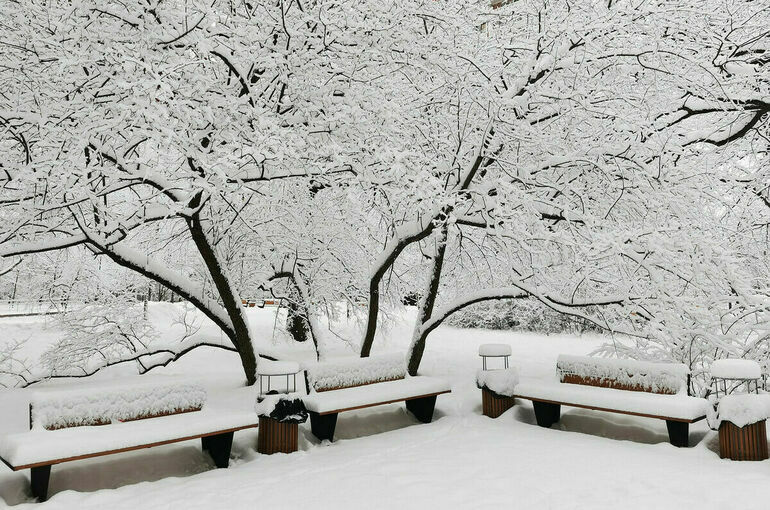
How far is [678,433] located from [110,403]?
5873mm

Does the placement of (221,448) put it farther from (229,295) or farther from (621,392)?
(621,392)

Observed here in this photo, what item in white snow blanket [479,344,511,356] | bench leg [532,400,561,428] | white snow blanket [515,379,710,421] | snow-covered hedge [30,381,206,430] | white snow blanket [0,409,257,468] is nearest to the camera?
white snow blanket [0,409,257,468]

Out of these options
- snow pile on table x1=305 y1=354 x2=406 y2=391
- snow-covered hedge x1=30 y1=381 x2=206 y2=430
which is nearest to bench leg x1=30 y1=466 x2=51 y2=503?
snow-covered hedge x1=30 y1=381 x2=206 y2=430

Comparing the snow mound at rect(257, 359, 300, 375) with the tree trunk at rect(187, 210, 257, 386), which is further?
the tree trunk at rect(187, 210, 257, 386)

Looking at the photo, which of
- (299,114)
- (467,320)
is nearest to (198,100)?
(299,114)

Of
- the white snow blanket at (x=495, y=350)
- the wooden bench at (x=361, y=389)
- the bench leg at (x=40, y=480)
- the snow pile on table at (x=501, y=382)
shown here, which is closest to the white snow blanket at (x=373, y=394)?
the wooden bench at (x=361, y=389)

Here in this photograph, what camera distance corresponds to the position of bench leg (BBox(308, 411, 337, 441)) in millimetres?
6531

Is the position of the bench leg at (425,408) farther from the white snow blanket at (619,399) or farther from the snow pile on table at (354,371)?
the white snow blanket at (619,399)

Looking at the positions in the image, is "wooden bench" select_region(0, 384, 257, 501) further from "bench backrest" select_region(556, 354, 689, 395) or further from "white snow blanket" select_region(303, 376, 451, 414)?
"bench backrest" select_region(556, 354, 689, 395)

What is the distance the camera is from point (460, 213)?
7559 millimetres

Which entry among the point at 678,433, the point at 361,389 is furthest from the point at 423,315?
the point at 678,433

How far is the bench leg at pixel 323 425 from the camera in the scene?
6531 millimetres

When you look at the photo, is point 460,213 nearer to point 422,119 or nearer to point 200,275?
point 422,119

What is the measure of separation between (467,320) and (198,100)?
43.9ft
